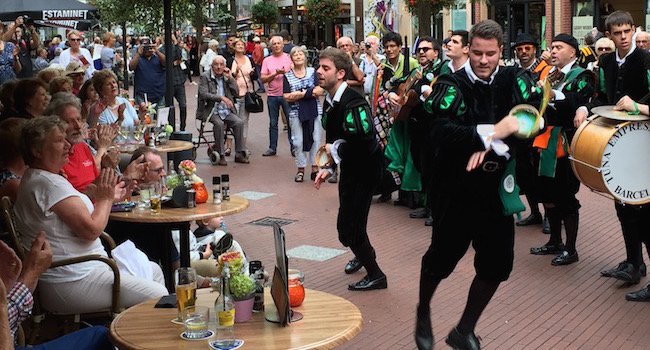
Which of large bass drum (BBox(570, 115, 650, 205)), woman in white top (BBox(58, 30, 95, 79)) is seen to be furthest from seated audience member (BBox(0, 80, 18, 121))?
woman in white top (BBox(58, 30, 95, 79))

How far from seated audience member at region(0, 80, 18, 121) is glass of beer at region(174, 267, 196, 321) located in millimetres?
4547

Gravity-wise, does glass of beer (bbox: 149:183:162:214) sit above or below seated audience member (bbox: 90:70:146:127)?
below

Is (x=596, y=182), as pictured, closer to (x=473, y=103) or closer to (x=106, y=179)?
(x=473, y=103)

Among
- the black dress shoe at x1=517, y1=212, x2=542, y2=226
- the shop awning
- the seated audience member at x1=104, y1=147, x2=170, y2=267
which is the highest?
the shop awning

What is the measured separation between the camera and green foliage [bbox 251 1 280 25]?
1967 inches

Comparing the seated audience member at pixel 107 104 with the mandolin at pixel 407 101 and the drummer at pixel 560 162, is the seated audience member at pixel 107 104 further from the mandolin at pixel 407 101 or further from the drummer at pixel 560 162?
the drummer at pixel 560 162

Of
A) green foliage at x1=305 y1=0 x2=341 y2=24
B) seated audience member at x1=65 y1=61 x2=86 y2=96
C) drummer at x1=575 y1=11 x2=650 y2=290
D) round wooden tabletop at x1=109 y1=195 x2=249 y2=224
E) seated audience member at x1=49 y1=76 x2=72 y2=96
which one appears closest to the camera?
round wooden tabletop at x1=109 y1=195 x2=249 y2=224

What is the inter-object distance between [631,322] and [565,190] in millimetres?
1926

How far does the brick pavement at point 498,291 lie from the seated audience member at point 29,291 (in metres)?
2.16

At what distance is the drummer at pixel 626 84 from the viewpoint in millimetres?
7273

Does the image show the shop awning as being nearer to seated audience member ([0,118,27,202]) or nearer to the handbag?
the handbag

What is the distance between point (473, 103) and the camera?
17.6 feet

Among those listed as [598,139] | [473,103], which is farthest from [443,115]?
[598,139]

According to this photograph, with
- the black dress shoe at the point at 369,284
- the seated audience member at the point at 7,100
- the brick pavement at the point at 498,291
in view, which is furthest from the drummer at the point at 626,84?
the seated audience member at the point at 7,100
